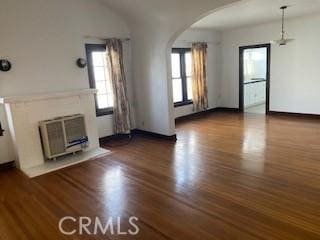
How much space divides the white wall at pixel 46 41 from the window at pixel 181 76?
2.18 meters

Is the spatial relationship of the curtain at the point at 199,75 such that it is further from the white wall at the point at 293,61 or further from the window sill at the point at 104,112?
the window sill at the point at 104,112

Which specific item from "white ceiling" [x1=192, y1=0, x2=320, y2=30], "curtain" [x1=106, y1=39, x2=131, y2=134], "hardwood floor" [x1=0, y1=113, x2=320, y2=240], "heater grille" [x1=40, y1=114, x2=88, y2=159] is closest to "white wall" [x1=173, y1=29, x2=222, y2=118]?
"white ceiling" [x1=192, y1=0, x2=320, y2=30]

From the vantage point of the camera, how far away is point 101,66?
5191 millimetres

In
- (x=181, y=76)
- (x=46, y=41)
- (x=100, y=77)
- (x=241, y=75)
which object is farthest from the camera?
(x=241, y=75)

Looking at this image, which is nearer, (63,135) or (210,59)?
(63,135)

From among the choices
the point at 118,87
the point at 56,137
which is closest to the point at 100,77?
the point at 118,87

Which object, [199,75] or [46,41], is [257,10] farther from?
[46,41]

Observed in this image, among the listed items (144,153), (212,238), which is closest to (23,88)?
(144,153)

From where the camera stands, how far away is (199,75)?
23.2 feet

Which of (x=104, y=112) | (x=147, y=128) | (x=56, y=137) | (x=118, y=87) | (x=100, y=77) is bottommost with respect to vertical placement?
(x=147, y=128)

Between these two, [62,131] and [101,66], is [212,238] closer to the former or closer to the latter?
[62,131]

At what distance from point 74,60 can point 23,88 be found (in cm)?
104

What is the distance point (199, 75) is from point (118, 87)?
2.76 metres

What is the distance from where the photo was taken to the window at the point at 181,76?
6.73 meters
